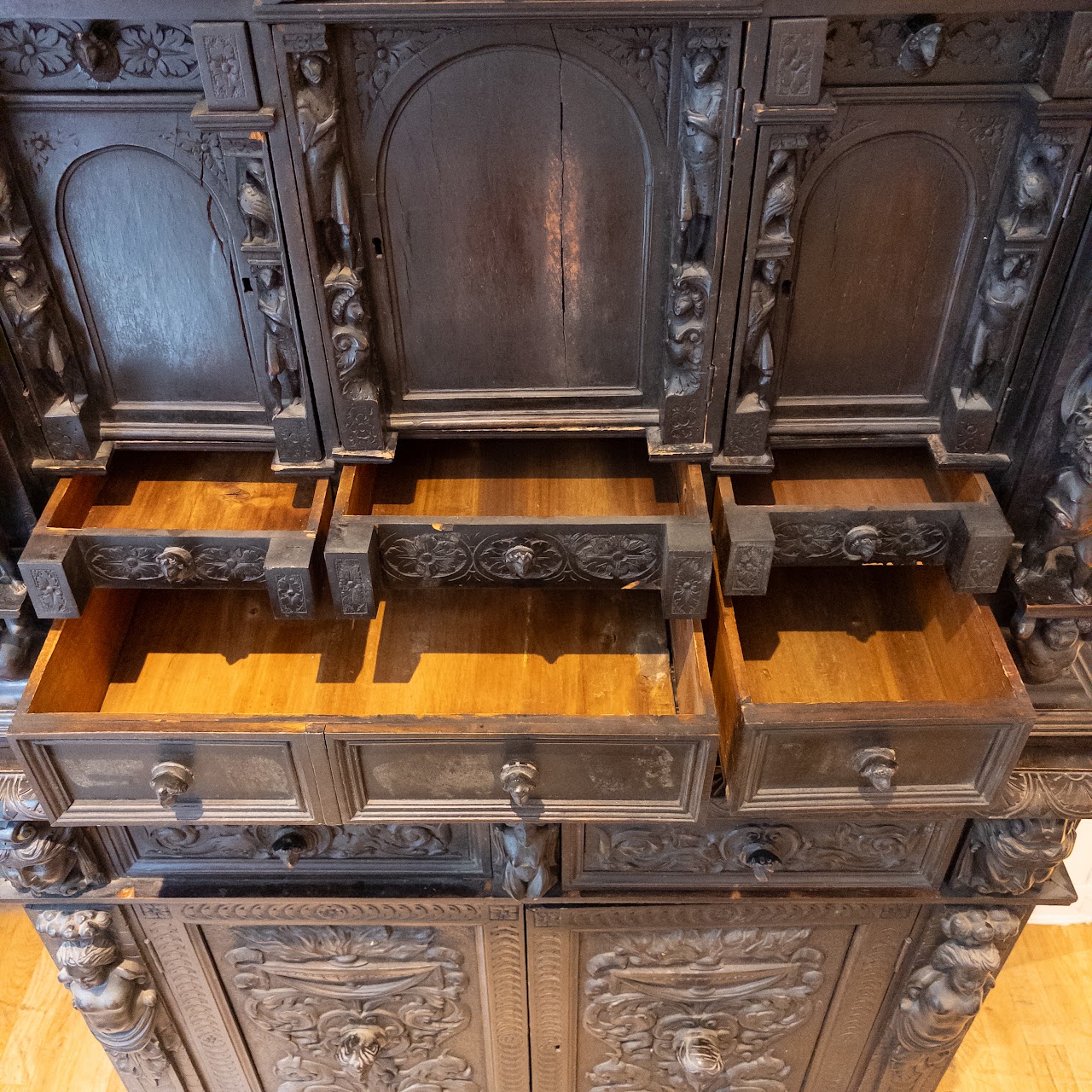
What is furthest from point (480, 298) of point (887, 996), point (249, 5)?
point (887, 996)

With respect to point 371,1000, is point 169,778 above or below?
above

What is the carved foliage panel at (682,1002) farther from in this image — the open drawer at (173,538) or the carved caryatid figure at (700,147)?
the carved caryatid figure at (700,147)

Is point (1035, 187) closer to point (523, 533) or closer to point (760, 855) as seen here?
point (523, 533)

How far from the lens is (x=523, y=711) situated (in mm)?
1624

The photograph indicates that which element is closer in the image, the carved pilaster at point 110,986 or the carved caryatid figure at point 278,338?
the carved caryatid figure at point 278,338

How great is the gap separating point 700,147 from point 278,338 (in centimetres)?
62

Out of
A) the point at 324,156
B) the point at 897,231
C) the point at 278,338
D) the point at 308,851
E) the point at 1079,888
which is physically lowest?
the point at 1079,888

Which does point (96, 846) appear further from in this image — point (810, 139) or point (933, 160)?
point (933, 160)

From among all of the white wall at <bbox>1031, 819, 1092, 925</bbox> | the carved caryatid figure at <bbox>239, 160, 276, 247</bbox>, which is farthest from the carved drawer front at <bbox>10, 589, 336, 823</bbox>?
the white wall at <bbox>1031, 819, 1092, 925</bbox>

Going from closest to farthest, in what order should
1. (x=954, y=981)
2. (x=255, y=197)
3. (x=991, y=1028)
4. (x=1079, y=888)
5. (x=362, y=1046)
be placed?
1. (x=255, y=197)
2. (x=954, y=981)
3. (x=362, y=1046)
4. (x=991, y=1028)
5. (x=1079, y=888)

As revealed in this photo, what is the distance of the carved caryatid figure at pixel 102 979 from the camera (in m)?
1.77

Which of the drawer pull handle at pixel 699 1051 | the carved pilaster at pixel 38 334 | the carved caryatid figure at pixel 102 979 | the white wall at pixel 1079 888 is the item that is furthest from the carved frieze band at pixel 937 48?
the white wall at pixel 1079 888

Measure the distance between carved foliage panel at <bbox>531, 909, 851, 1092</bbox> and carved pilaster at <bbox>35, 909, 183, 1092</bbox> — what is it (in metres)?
0.71

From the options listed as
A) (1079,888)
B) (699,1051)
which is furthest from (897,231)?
(1079,888)
